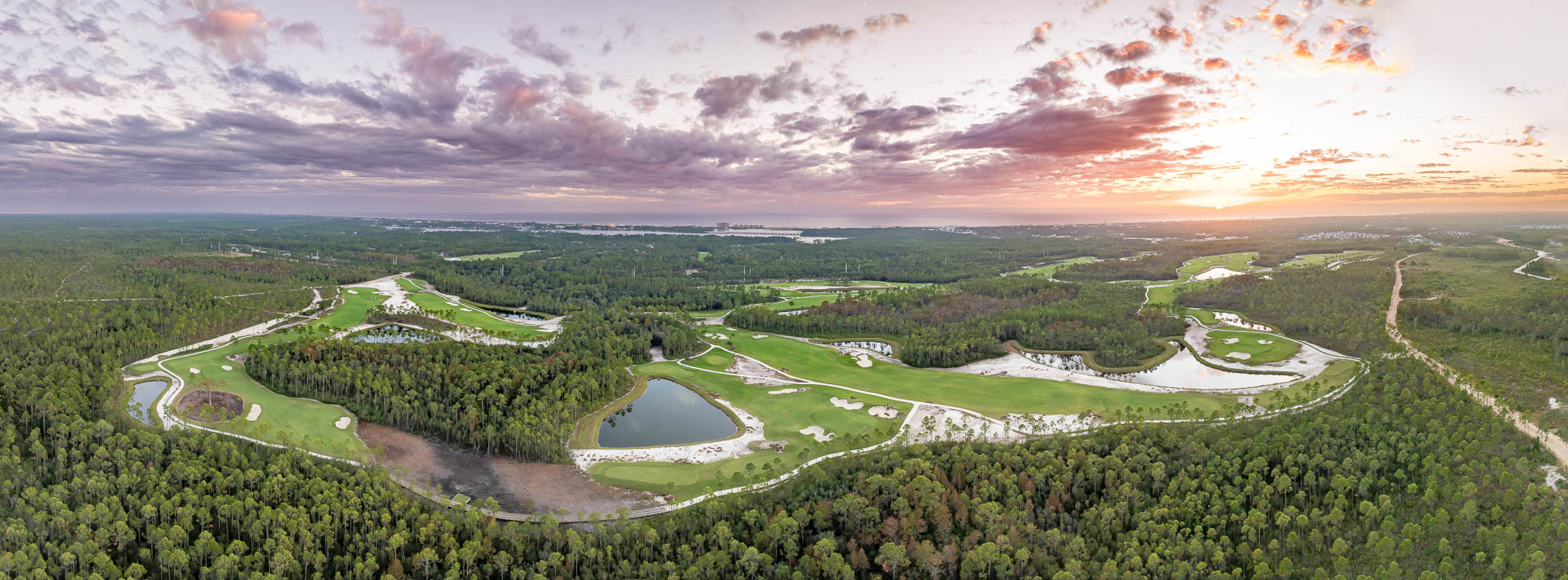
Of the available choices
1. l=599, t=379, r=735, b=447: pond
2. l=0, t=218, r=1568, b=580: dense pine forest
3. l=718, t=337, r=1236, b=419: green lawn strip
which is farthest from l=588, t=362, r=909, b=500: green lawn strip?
l=718, t=337, r=1236, b=419: green lawn strip

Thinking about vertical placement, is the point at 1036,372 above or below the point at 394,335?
below

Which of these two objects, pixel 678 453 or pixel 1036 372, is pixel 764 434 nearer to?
pixel 678 453

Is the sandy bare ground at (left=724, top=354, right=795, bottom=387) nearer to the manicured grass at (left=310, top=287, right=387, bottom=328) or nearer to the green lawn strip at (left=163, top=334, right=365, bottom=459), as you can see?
the green lawn strip at (left=163, top=334, right=365, bottom=459)

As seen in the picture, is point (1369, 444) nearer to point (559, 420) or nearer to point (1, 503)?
point (559, 420)

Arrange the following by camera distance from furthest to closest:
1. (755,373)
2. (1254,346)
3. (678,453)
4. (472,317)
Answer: (472,317) < (1254,346) < (755,373) < (678,453)

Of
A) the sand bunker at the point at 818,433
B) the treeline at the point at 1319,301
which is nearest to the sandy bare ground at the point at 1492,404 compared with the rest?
the treeline at the point at 1319,301

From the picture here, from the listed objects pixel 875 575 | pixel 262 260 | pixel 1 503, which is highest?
pixel 262 260

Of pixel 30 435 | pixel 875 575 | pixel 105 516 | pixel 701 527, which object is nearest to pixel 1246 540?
pixel 875 575

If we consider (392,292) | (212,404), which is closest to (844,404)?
(212,404)
